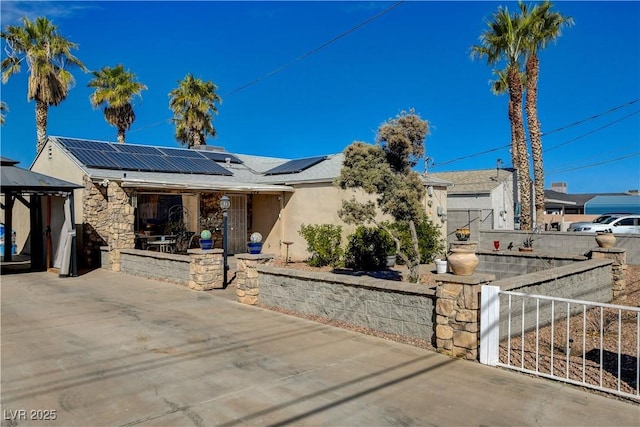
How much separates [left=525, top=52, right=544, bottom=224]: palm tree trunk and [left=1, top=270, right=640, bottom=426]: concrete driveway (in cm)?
1646

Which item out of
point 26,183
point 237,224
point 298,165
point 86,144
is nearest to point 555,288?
point 298,165

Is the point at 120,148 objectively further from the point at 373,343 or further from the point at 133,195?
the point at 373,343

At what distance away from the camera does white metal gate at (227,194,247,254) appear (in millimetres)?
16969

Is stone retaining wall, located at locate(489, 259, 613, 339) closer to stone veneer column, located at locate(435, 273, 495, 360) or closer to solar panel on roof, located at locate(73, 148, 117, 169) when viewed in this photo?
stone veneer column, located at locate(435, 273, 495, 360)

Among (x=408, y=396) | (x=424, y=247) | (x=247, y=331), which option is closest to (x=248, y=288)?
(x=247, y=331)

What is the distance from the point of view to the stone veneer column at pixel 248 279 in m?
8.48

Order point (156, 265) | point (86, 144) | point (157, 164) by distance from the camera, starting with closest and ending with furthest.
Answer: point (156, 265), point (86, 144), point (157, 164)

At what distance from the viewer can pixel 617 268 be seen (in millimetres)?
9484

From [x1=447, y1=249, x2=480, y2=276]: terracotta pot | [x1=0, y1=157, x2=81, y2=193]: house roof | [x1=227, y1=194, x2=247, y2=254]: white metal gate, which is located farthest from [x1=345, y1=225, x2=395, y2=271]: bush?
[x1=0, y1=157, x2=81, y2=193]: house roof

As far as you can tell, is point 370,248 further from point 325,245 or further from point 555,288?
point 555,288

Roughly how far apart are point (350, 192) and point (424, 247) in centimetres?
303

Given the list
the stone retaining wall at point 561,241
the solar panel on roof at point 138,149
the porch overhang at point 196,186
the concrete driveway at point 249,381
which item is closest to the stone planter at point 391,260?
the stone retaining wall at point 561,241

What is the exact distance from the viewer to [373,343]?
602cm

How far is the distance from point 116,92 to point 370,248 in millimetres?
18428
